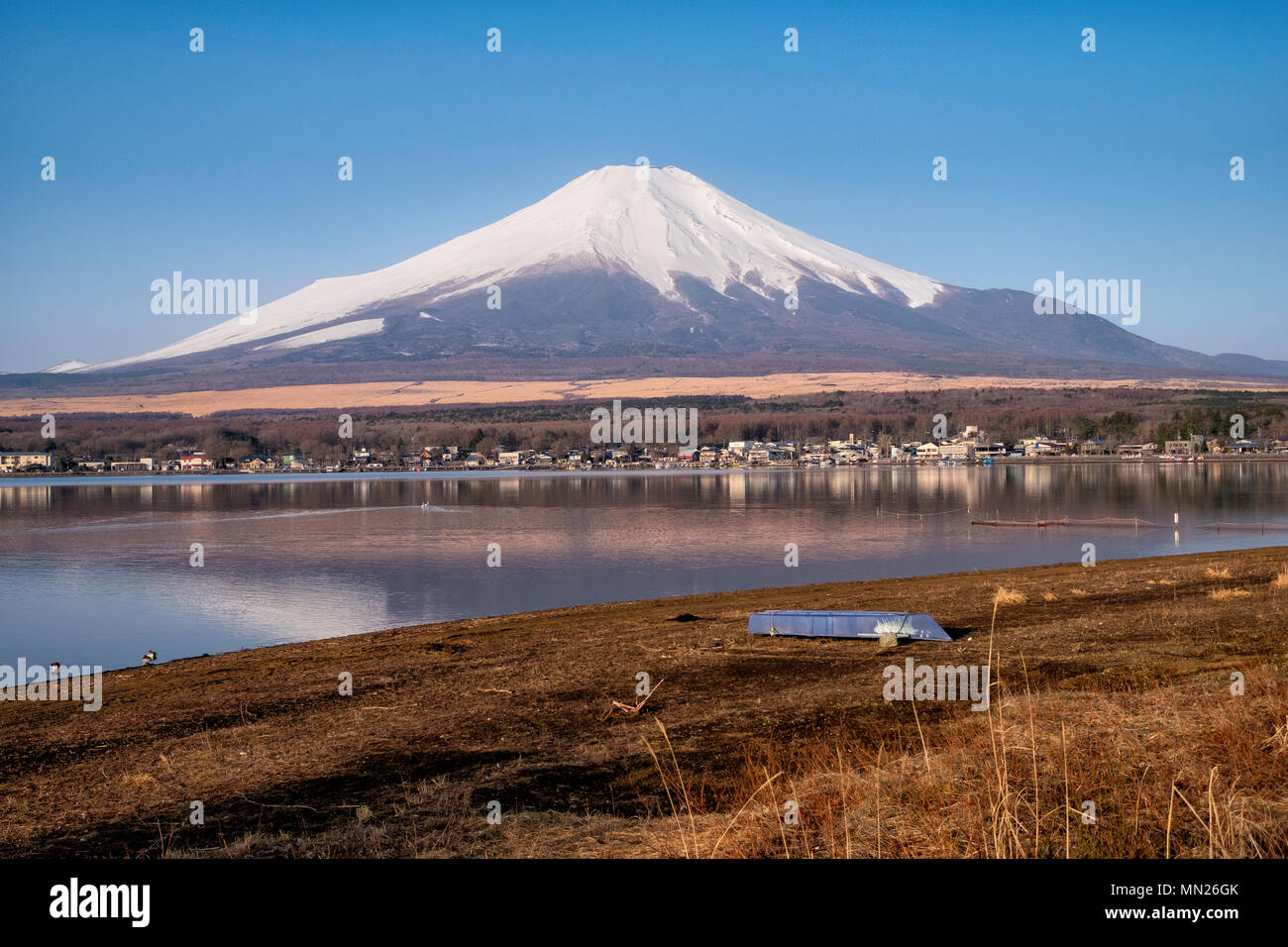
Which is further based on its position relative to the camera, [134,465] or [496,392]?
[496,392]

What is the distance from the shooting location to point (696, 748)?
805cm

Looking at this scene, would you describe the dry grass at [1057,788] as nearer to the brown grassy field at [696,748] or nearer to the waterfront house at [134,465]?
the brown grassy field at [696,748]

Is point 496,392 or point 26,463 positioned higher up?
point 496,392

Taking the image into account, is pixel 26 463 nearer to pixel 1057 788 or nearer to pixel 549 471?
pixel 549 471

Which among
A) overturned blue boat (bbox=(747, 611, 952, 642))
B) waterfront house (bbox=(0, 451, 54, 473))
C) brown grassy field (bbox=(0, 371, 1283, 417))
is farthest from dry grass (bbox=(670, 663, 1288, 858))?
brown grassy field (bbox=(0, 371, 1283, 417))

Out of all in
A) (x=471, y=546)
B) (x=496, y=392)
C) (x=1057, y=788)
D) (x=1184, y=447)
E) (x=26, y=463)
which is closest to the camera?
(x=1057, y=788)

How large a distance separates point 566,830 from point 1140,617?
1023 cm

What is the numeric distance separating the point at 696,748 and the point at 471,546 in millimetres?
33028

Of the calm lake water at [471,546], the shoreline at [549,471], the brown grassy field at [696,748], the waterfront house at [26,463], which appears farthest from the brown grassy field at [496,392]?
the brown grassy field at [696,748]

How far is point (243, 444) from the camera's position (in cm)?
14112

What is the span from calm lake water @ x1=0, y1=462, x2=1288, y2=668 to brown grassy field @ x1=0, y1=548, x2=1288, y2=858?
963 centimetres

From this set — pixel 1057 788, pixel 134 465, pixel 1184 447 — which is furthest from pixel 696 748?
pixel 134 465
